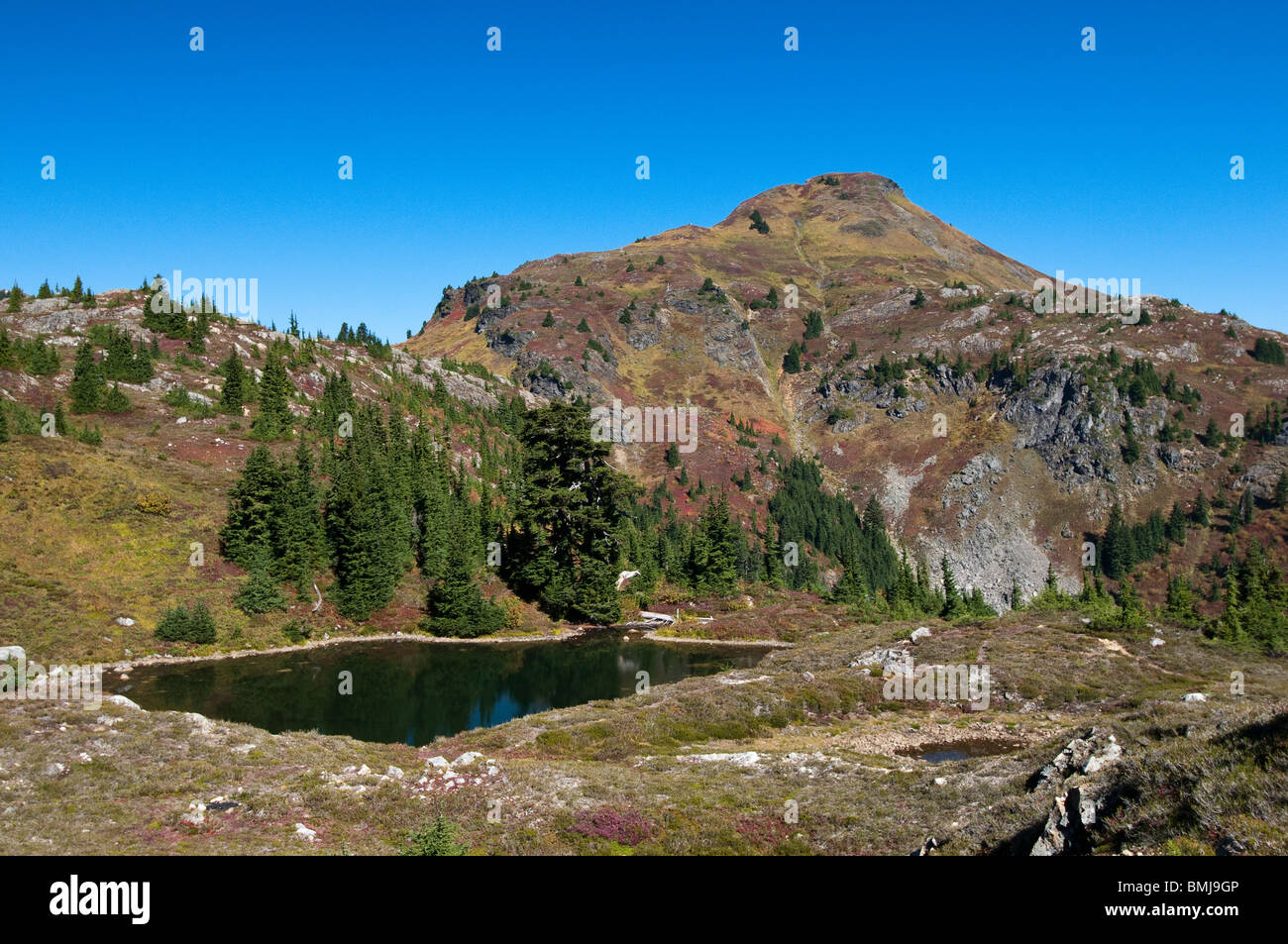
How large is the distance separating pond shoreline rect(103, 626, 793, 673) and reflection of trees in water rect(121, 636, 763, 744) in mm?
1164

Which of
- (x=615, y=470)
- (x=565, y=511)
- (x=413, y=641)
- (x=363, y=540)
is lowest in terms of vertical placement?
(x=413, y=641)

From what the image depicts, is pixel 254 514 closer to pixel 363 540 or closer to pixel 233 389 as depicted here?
pixel 363 540

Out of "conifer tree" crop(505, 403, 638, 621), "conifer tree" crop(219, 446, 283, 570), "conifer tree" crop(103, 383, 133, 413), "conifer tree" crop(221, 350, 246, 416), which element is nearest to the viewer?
"conifer tree" crop(219, 446, 283, 570)

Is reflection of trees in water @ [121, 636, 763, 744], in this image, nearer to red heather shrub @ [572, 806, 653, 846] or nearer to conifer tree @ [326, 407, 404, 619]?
conifer tree @ [326, 407, 404, 619]

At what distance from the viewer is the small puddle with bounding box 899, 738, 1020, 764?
3181 centimetres

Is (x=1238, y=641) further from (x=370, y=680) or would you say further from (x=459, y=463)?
(x=459, y=463)

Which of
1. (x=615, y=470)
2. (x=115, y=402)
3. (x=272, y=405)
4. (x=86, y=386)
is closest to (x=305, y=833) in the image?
(x=272, y=405)

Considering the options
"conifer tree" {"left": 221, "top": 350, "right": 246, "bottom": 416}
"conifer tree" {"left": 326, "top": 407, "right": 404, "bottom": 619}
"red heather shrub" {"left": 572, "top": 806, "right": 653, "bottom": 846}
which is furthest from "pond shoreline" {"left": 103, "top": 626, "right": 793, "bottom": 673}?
"conifer tree" {"left": 221, "top": 350, "right": 246, "bottom": 416}

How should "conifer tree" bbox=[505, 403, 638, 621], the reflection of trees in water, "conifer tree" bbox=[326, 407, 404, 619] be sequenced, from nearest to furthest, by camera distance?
the reflection of trees in water, "conifer tree" bbox=[326, 407, 404, 619], "conifer tree" bbox=[505, 403, 638, 621]

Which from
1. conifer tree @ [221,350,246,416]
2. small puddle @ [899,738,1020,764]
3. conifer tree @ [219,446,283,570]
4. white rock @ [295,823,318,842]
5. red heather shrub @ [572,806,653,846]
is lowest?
small puddle @ [899,738,1020,764]

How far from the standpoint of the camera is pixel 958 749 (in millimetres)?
33219

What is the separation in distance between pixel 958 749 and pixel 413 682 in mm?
37509

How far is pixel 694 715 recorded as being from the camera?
3831 cm
